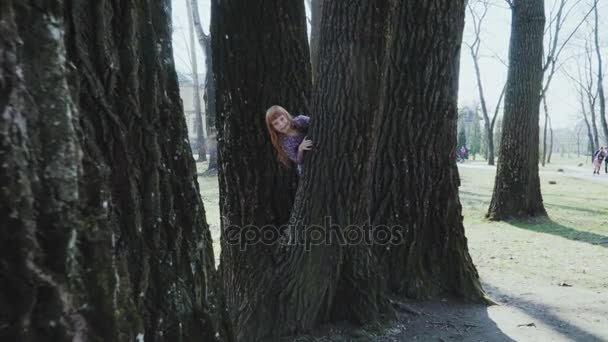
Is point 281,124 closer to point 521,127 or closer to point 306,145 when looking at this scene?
point 306,145

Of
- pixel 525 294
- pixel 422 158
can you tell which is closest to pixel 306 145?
pixel 422 158

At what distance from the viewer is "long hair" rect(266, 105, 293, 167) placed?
370 centimetres

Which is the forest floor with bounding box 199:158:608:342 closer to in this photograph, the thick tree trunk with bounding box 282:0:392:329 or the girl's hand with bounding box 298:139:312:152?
the thick tree trunk with bounding box 282:0:392:329

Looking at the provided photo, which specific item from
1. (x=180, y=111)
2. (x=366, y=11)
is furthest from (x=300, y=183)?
(x=180, y=111)

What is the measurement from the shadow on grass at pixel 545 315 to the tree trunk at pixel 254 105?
8.41 feet

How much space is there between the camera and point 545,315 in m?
4.43

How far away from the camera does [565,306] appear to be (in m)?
4.67

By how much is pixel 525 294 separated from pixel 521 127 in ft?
18.5

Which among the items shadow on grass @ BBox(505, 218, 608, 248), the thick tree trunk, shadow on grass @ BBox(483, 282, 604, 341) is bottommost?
shadow on grass @ BBox(483, 282, 604, 341)

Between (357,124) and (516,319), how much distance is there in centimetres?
248

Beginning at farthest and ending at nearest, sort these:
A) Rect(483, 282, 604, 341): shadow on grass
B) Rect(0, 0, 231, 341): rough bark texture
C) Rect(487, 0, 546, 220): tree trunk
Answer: Rect(487, 0, 546, 220): tree trunk, Rect(483, 282, 604, 341): shadow on grass, Rect(0, 0, 231, 341): rough bark texture

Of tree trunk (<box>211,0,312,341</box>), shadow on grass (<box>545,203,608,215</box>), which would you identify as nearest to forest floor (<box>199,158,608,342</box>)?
tree trunk (<box>211,0,312,341</box>)

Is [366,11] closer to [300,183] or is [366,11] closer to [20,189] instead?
[300,183]

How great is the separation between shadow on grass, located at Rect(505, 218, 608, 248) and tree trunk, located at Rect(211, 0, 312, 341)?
621 cm
